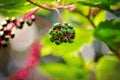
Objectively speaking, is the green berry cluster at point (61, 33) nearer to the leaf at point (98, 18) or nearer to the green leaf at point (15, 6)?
the green leaf at point (15, 6)

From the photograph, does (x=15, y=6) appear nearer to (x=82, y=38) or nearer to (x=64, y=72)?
(x=82, y=38)

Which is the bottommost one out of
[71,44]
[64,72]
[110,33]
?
[64,72]

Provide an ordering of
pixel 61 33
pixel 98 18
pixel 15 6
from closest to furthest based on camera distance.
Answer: pixel 61 33 → pixel 15 6 → pixel 98 18

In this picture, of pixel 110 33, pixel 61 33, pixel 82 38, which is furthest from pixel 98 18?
pixel 61 33

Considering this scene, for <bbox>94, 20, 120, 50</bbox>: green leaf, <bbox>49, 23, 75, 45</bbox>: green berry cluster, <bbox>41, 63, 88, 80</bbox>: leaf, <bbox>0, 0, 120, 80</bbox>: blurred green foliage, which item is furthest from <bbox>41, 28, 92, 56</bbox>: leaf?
<bbox>49, 23, 75, 45</bbox>: green berry cluster

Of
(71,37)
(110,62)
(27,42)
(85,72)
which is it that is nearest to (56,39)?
(71,37)

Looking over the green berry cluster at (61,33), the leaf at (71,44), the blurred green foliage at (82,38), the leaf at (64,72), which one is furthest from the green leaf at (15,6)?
the leaf at (64,72)
